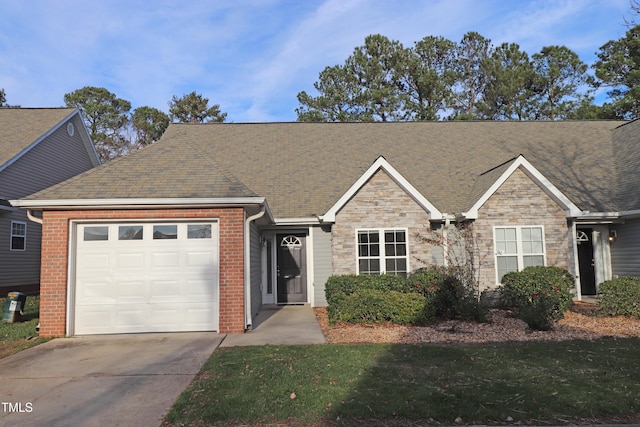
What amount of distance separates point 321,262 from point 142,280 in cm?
564

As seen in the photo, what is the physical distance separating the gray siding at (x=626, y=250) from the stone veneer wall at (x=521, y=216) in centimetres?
221

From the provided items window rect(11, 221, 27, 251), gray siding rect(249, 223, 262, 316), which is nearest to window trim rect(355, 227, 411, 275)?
gray siding rect(249, 223, 262, 316)

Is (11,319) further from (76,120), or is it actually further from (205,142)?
(76,120)

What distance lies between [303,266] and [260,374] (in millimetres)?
8248

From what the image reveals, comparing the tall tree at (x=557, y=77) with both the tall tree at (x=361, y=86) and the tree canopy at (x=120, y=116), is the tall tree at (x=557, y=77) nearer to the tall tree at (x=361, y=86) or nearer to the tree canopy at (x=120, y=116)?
the tall tree at (x=361, y=86)

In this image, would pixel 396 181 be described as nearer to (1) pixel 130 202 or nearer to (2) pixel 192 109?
(1) pixel 130 202

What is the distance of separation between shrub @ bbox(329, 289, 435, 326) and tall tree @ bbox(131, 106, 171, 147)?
A: 3564cm

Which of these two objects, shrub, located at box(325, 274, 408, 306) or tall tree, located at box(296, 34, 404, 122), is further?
tall tree, located at box(296, 34, 404, 122)

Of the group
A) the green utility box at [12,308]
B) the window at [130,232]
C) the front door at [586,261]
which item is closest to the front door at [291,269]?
the window at [130,232]

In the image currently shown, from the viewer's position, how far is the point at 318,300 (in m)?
13.4

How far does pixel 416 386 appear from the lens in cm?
543

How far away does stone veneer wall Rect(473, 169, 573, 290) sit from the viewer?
12.8 meters

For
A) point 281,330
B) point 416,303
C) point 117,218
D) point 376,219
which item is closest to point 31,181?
point 117,218

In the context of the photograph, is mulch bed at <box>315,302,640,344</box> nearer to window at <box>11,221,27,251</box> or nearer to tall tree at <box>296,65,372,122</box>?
window at <box>11,221,27,251</box>
